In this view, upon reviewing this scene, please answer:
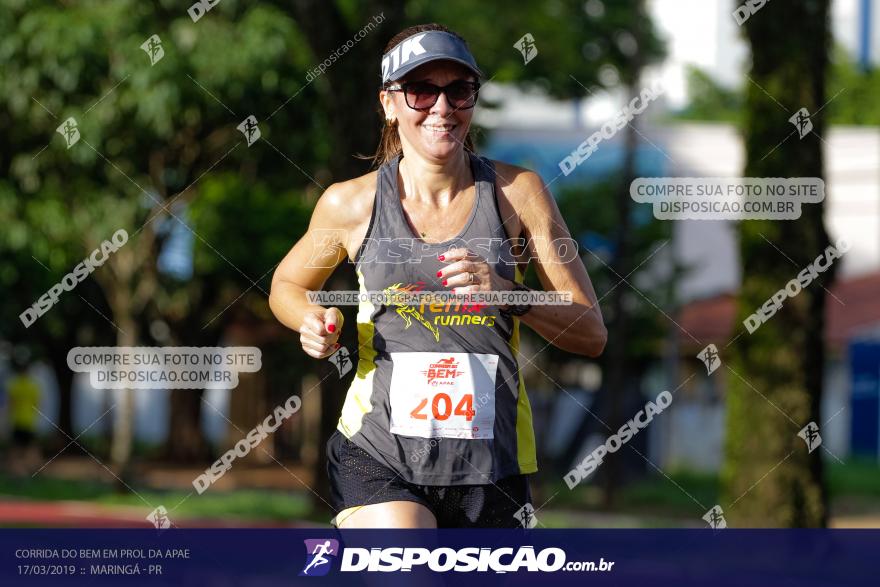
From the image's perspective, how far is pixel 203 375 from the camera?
6.32m

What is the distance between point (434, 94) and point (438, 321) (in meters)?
0.58

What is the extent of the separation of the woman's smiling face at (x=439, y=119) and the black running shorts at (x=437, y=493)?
31.0 inches

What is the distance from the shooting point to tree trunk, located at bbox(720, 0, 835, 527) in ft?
31.0

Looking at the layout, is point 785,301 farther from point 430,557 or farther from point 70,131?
point 70,131

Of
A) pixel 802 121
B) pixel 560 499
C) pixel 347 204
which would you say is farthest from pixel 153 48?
pixel 347 204

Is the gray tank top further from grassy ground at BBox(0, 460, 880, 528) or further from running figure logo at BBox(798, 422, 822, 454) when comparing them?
grassy ground at BBox(0, 460, 880, 528)

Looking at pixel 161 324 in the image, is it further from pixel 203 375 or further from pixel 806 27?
pixel 203 375

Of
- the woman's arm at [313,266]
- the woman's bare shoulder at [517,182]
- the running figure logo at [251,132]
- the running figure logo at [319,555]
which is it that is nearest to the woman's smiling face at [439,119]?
the woman's bare shoulder at [517,182]

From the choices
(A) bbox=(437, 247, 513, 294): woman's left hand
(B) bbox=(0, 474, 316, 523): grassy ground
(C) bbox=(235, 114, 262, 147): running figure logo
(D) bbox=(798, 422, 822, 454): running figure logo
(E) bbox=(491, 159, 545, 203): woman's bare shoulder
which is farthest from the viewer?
(B) bbox=(0, 474, 316, 523): grassy ground

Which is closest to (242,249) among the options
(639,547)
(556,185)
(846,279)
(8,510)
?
(8,510)

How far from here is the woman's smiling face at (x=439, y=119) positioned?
11.6ft

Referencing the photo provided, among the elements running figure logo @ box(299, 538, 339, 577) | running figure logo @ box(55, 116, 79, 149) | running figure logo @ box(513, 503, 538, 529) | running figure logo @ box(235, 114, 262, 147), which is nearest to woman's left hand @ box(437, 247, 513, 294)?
running figure logo @ box(513, 503, 538, 529)

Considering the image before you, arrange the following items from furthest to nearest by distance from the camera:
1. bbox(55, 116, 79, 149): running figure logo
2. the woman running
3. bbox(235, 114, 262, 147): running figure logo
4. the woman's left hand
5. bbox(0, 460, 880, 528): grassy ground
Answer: bbox(0, 460, 880, 528): grassy ground → bbox(55, 116, 79, 149): running figure logo → bbox(235, 114, 262, 147): running figure logo → the woman running → the woman's left hand

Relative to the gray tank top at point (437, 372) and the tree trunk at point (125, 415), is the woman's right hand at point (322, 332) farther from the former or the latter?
the tree trunk at point (125, 415)
